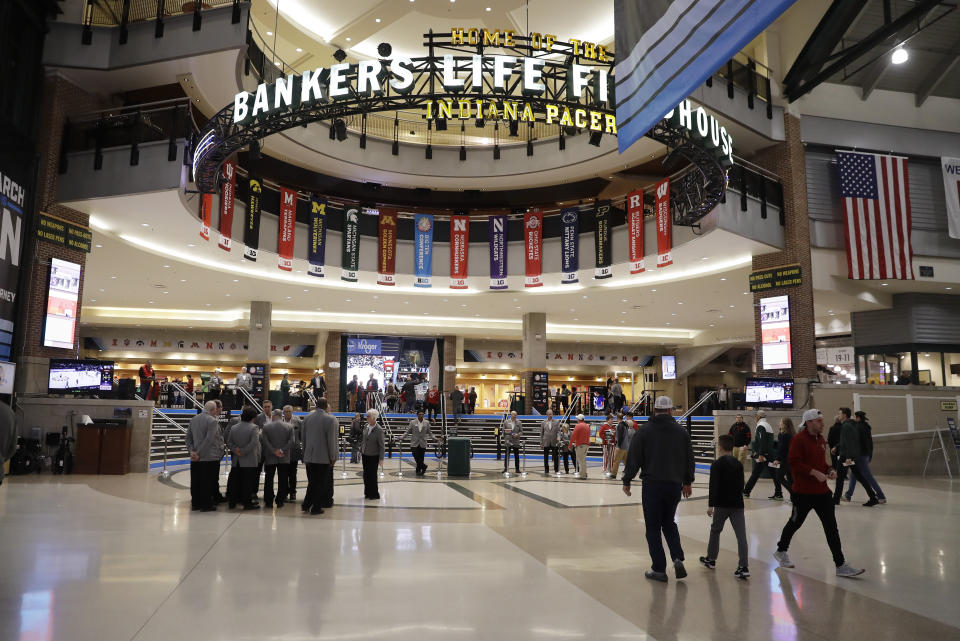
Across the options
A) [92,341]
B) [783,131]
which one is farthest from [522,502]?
[92,341]

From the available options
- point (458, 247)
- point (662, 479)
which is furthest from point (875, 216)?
point (662, 479)

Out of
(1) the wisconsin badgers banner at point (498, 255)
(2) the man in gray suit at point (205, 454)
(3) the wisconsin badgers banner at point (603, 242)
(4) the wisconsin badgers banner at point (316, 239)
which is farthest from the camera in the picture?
(1) the wisconsin badgers banner at point (498, 255)

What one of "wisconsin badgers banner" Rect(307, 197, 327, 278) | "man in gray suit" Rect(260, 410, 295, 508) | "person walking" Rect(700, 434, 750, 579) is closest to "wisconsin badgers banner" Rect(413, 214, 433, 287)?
"wisconsin badgers banner" Rect(307, 197, 327, 278)

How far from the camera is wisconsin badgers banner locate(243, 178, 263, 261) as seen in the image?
64.8ft

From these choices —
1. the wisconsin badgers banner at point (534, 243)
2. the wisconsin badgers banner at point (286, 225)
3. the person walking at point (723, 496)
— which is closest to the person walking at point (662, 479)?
the person walking at point (723, 496)

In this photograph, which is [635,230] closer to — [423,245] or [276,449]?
[423,245]

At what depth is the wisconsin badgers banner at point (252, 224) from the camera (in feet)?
64.8

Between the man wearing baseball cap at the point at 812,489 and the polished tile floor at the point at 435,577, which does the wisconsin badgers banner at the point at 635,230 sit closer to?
the polished tile floor at the point at 435,577

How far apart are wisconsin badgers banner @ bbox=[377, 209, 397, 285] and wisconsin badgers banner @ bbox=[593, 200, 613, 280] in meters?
7.09

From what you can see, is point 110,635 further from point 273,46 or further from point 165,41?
point 273,46

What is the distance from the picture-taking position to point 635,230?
68.5 feet

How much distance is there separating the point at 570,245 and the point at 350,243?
7604mm

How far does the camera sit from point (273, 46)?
2264cm

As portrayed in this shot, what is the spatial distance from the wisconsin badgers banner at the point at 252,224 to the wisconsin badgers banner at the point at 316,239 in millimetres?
2035
